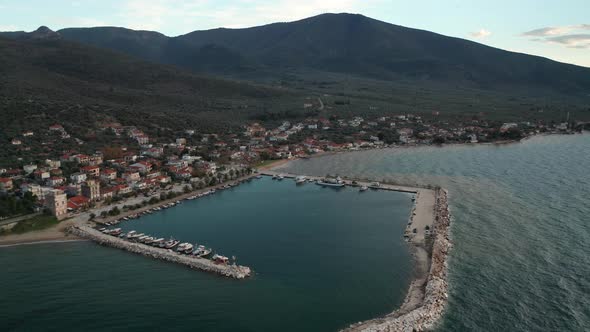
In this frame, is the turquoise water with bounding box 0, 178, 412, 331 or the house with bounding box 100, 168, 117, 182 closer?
the turquoise water with bounding box 0, 178, 412, 331

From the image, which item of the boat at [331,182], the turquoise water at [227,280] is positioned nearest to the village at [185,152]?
the turquoise water at [227,280]

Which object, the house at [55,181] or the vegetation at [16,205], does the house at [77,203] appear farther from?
the house at [55,181]

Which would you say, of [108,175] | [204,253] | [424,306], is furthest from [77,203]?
[424,306]

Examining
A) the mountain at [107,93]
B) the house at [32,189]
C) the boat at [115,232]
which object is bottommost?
the boat at [115,232]

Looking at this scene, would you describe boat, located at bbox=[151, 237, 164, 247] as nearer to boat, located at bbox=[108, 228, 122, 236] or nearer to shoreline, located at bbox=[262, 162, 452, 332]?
boat, located at bbox=[108, 228, 122, 236]

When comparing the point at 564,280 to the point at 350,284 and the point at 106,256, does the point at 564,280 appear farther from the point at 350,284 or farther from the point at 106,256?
the point at 106,256

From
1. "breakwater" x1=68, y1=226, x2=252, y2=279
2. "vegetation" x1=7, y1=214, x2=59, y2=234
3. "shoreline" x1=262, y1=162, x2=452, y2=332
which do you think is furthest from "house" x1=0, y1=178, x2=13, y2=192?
"shoreline" x1=262, y1=162, x2=452, y2=332
